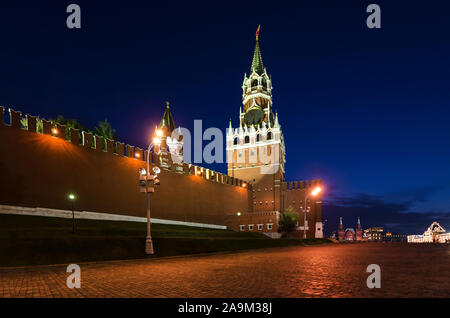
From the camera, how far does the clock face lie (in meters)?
75.6

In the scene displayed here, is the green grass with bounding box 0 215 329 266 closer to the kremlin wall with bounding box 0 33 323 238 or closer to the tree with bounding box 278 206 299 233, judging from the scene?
the kremlin wall with bounding box 0 33 323 238

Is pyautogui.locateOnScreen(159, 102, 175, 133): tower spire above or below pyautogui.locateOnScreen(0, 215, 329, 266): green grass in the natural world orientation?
above

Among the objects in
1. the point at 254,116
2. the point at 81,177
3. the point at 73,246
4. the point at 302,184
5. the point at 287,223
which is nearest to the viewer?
the point at 73,246

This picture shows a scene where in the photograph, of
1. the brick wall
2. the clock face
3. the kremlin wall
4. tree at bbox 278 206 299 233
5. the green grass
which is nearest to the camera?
the green grass

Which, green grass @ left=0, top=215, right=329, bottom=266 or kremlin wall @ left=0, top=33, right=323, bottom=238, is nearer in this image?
green grass @ left=0, top=215, right=329, bottom=266

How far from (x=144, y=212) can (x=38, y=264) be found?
80.8 ft

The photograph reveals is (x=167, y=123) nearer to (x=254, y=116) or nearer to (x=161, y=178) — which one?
(x=254, y=116)

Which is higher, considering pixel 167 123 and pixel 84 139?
pixel 167 123

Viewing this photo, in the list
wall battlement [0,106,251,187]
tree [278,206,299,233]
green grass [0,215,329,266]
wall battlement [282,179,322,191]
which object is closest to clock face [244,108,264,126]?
wall battlement [282,179,322,191]

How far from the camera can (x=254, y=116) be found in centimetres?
7656

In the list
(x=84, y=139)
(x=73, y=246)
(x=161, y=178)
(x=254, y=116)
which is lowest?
(x=73, y=246)

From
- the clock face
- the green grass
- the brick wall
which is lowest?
the green grass

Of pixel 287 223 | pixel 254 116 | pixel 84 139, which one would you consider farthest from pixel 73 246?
pixel 254 116

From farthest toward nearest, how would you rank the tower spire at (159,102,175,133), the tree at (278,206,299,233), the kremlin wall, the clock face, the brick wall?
the clock face
the tower spire at (159,102,175,133)
the tree at (278,206,299,233)
the kremlin wall
the brick wall
